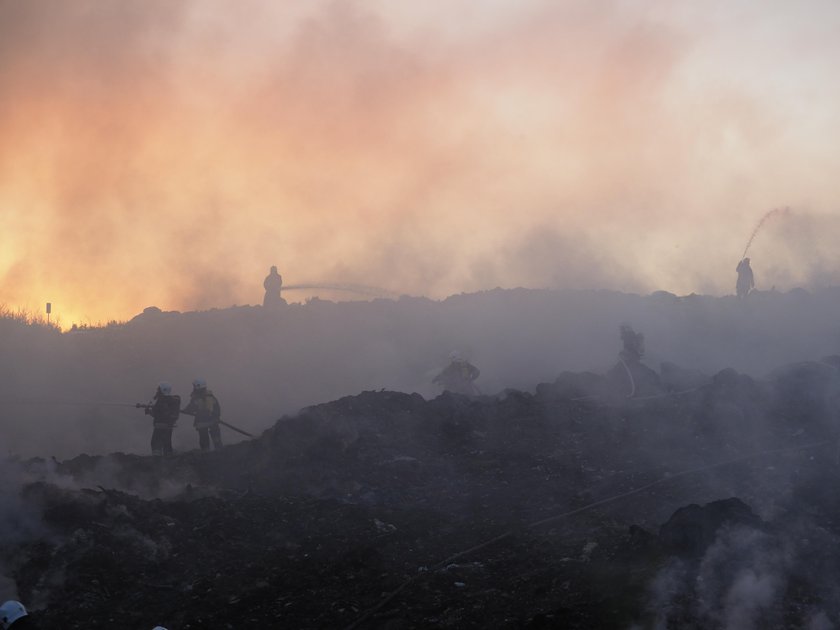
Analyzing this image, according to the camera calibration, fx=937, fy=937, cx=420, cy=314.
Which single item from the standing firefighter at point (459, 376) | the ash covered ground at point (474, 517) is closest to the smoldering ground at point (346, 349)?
the standing firefighter at point (459, 376)

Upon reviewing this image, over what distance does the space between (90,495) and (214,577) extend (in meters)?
2.52

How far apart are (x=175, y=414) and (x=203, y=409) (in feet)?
1.96

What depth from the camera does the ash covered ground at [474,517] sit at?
10.3 meters

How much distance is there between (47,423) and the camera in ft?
81.6

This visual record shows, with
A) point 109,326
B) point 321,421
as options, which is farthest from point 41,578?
point 109,326

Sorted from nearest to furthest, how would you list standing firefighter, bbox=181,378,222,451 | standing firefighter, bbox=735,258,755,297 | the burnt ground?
the burnt ground, standing firefighter, bbox=181,378,222,451, standing firefighter, bbox=735,258,755,297

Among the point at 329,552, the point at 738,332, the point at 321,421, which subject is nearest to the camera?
the point at 329,552

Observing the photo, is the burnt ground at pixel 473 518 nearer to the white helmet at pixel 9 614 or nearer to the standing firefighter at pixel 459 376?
the standing firefighter at pixel 459 376

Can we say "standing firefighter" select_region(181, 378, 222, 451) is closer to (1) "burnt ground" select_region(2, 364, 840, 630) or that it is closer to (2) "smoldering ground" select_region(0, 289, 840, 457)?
(1) "burnt ground" select_region(2, 364, 840, 630)

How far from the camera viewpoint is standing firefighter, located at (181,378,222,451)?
1925cm

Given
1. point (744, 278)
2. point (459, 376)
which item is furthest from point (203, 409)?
point (744, 278)

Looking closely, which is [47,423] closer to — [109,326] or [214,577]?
[109,326]

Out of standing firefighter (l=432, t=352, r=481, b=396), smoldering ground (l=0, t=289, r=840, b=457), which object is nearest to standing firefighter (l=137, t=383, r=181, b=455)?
smoldering ground (l=0, t=289, r=840, b=457)

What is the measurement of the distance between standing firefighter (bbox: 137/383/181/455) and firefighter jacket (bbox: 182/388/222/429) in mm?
327
